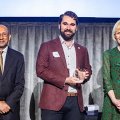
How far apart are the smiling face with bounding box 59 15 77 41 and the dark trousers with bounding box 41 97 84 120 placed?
0.62 m

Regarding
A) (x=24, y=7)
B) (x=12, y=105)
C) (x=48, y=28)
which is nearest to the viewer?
(x=12, y=105)

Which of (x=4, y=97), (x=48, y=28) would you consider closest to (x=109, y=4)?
(x=48, y=28)

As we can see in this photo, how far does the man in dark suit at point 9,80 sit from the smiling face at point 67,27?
0.51 m

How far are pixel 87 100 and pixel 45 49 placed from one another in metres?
1.85

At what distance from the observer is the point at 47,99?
2.77m

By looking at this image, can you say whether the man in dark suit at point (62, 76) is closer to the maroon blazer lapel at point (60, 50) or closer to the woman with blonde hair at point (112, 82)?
the maroon blazer lapel at point (60, 50)

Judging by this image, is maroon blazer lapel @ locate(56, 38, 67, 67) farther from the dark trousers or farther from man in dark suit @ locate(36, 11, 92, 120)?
the dark trousers

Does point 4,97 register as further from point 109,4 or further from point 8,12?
point 109,4

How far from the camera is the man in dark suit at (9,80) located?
2721 mm

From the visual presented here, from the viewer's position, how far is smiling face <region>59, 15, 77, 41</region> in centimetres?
281

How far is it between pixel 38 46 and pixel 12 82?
160 cm

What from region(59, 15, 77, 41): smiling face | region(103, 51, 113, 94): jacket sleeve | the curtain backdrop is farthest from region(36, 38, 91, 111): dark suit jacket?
the curtain backdrop

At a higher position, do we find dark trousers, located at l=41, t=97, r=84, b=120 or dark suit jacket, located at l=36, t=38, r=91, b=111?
dark suit jacket, located at l=36, t=38, r=91, b=111

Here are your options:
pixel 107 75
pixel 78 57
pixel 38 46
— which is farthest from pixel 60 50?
pixel 38 46
